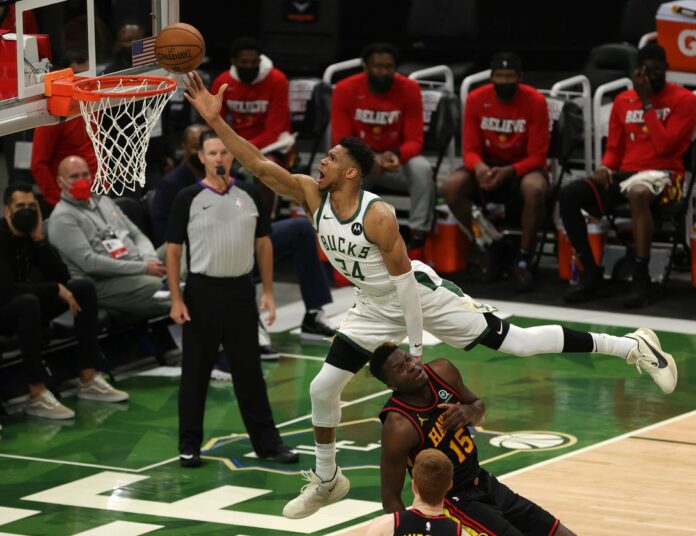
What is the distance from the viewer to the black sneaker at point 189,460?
31.1ft

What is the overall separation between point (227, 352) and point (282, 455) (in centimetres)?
69

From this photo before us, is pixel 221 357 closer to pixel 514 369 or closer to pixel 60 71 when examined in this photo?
pixel 514 369

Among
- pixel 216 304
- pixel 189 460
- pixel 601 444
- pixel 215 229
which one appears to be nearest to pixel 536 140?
pixel 601 444

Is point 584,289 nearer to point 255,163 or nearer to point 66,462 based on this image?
point 66,462

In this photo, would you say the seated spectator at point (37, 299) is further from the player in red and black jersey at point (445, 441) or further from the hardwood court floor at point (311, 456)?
the player in red and black jersey at point (445, 441)

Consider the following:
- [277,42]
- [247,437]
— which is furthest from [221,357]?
[277,42]

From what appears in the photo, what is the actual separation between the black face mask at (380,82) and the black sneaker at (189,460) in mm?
5152

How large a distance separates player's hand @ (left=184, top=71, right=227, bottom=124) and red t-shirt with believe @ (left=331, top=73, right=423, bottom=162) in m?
5.91

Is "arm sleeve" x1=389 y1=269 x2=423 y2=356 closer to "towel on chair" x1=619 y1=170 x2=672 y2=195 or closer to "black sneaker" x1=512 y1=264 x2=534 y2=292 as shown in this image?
"towel on chair" x1=619 y1=170 x2=672 y2=195

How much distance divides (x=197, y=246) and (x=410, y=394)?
297cm

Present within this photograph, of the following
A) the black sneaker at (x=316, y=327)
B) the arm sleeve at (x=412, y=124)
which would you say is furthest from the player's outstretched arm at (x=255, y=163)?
the arm sleeve at (x=412, y=124)

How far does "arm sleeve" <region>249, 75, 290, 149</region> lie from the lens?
1407 cm

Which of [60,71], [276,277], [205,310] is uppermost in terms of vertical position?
[60,71]

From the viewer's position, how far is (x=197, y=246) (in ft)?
31.2
